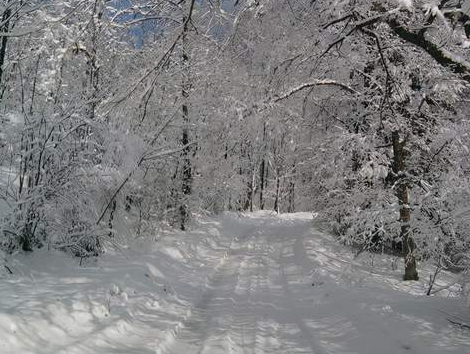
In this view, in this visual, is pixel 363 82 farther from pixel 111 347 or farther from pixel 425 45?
pixel 111 347

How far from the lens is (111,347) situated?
5.18 meters

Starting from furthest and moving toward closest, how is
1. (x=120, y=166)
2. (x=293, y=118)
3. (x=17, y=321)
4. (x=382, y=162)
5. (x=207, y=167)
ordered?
(x=207, y=167)
(x=293, y=118)
(x=382, y=162)
(x=120, y=166)
(x=17, y=321)

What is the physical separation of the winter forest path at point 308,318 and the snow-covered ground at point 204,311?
17 millimetres

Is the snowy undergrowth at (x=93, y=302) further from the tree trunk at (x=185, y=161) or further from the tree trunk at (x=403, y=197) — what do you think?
the tree trunk at (x=185, y=161)

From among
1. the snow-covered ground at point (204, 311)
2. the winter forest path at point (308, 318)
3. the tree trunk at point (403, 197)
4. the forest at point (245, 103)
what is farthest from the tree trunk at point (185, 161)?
the tree trunk at point (403, 197)

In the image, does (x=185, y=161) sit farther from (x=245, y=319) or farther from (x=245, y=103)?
(x=245, y=319)

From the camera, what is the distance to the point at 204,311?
24.6 ft

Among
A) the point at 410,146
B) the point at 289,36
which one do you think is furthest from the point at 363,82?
the point at 289,36

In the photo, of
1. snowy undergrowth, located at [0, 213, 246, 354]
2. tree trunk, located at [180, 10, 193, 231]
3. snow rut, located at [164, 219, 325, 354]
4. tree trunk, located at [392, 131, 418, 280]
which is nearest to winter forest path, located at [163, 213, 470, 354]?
snow rut, located at [164, 219, 325, 354]

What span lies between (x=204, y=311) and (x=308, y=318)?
6.41ft

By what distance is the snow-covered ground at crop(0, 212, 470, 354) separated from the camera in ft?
17.2

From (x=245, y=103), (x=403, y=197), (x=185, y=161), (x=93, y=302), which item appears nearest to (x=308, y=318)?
(x=93, y=302)

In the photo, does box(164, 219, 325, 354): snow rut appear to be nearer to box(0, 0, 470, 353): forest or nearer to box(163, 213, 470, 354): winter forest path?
box(163, 213, 470, 354): winter forest path

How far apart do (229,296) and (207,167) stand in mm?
11404
